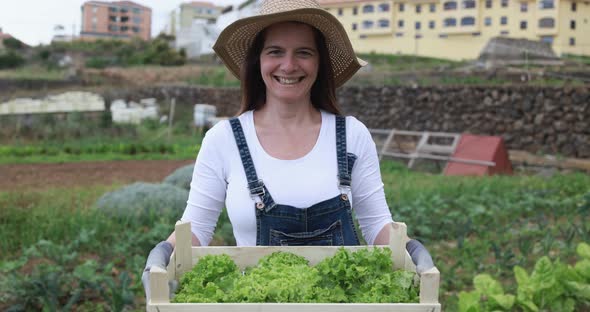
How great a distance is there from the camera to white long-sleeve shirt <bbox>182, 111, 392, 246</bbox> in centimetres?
203

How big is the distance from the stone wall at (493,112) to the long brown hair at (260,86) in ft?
40.9

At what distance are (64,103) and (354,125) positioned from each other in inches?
764

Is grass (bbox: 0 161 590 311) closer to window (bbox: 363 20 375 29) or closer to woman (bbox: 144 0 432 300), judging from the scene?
woman (bbox: 144 0 432 300)

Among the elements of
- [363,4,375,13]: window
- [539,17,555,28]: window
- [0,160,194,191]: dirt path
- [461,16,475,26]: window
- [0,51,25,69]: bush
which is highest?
[363,4,375,13]: window

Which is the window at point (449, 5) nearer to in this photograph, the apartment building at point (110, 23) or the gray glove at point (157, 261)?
the apartment building at point (110, 23)

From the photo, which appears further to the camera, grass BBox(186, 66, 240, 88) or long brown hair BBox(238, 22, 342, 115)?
grass BBox(186, 66, 240, 88)

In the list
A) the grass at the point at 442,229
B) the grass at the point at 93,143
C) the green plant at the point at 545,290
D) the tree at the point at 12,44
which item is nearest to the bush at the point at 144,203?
the grass at the point at 442,229

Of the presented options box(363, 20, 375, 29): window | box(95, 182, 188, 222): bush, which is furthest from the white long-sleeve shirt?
box(363, 20, 375, 29): window

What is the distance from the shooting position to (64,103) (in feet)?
66.2

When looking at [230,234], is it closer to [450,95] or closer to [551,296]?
[551,296]

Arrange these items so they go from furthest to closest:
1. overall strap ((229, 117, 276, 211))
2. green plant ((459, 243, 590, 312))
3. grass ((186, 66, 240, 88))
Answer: grass ((186, 66, 240, 88)) < green plant ((459, 243, 590, 312)) < overall strap ((229, 117, 276, 211))

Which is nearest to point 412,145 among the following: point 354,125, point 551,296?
point 551,296

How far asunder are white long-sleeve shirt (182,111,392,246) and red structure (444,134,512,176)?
9849 millimetres

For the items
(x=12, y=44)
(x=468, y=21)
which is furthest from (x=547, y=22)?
(x=12, y=44)
